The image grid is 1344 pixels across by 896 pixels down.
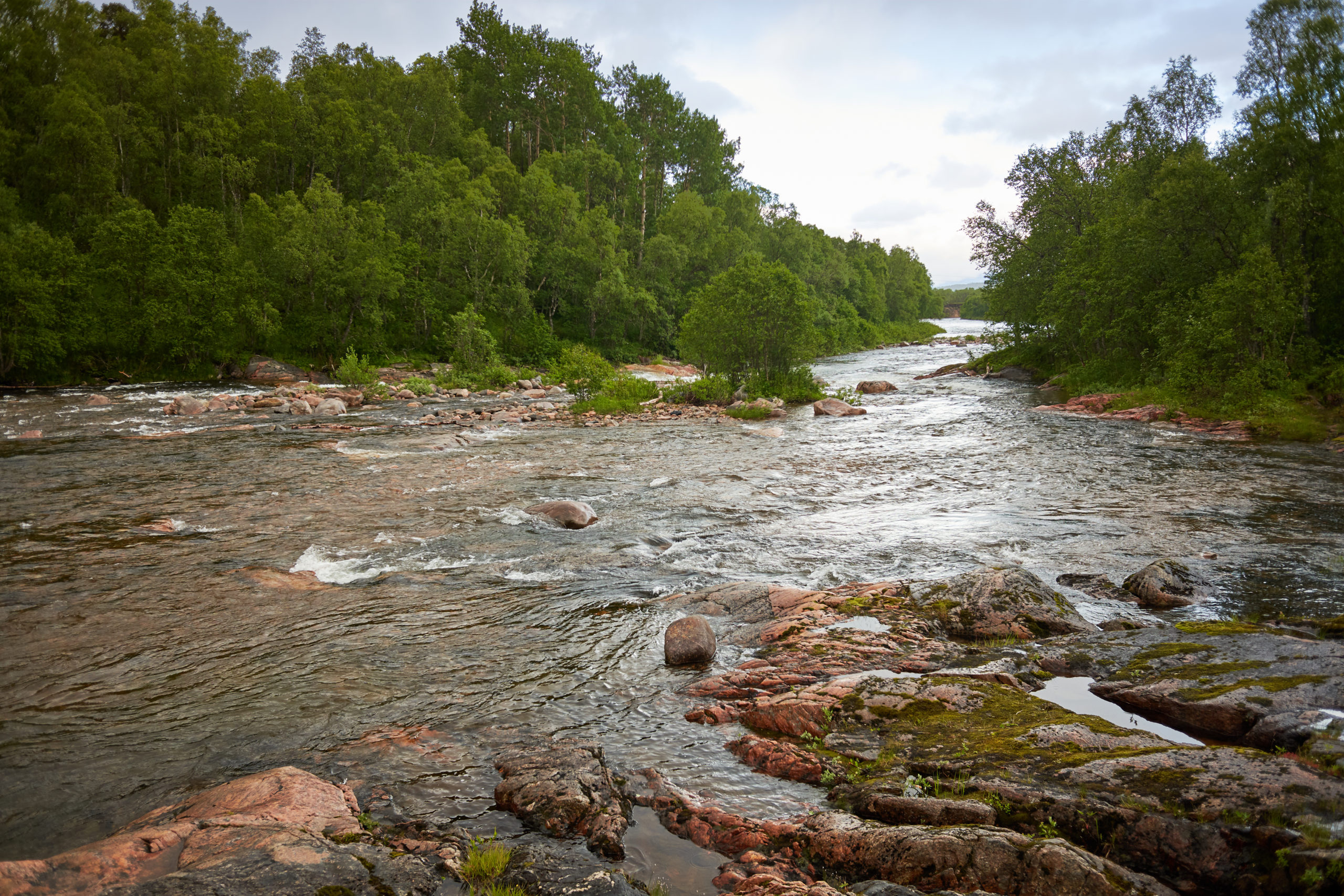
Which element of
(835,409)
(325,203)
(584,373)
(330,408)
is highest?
(325,203)

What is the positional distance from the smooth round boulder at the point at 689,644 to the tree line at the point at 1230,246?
80.4 ft

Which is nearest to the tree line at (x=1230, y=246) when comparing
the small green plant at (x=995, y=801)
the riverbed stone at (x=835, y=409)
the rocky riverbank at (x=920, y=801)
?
the riverbed stone at (x=835, y=409)

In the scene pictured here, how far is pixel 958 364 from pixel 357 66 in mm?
73349

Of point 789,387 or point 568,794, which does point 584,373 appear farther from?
point 568,794

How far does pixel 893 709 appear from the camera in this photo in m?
6.11

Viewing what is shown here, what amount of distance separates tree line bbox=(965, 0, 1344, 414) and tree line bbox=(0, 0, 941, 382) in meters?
15.8

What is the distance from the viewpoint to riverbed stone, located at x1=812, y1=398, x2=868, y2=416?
31297 millimetres

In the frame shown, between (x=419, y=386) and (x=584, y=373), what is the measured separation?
12.1 metres

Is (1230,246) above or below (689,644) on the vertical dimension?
above

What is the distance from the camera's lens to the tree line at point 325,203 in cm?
4294

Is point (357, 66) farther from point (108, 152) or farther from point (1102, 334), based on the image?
point (1102, 334)

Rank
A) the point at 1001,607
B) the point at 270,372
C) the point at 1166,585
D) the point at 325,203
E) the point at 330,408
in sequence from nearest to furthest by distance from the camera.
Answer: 1. the point at 1001,607
2. the point at 1166,585
3. the point at 330,408
4. the point at 270,372
5. the point at 325,203

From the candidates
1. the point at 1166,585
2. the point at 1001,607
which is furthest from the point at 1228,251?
the point at 1001,607

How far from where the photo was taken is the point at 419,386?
128 feet
